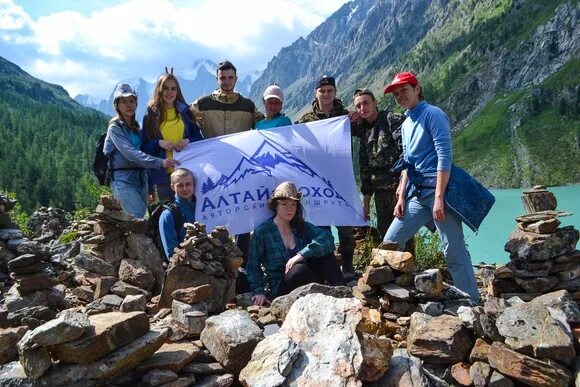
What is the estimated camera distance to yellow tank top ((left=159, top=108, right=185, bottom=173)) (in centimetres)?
935

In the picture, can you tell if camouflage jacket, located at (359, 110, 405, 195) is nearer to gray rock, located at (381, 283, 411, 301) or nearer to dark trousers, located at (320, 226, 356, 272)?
dark trousers, located at (320, 226, 356, 272)

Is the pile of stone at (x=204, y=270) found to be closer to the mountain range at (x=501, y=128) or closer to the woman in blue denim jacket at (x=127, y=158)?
the woman in blue denim jacket at (x=127, y=158)

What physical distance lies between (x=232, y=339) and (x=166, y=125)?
17.8 feet

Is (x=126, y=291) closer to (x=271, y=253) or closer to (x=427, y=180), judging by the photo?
(x=271, y=253)

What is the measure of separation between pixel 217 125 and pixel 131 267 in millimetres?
3570

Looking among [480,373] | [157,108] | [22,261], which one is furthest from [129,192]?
[480,373]

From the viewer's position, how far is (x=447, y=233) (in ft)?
23.2

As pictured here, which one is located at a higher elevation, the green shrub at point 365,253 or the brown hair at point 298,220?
the brown hair at point 298,220

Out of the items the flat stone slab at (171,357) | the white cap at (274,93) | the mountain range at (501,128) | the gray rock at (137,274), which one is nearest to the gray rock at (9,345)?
the flat stone slab at (171,357)

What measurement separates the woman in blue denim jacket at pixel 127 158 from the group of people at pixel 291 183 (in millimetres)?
18

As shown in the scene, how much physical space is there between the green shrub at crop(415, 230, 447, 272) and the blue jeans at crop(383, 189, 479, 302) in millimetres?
3895

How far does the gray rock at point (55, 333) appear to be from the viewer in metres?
4.31

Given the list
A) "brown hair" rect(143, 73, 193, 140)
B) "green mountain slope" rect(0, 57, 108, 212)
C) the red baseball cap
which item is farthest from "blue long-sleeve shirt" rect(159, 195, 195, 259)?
"green mountain slope" rect(0, 57, 108, 212)

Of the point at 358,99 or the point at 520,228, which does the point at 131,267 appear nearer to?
the point at 358,99
